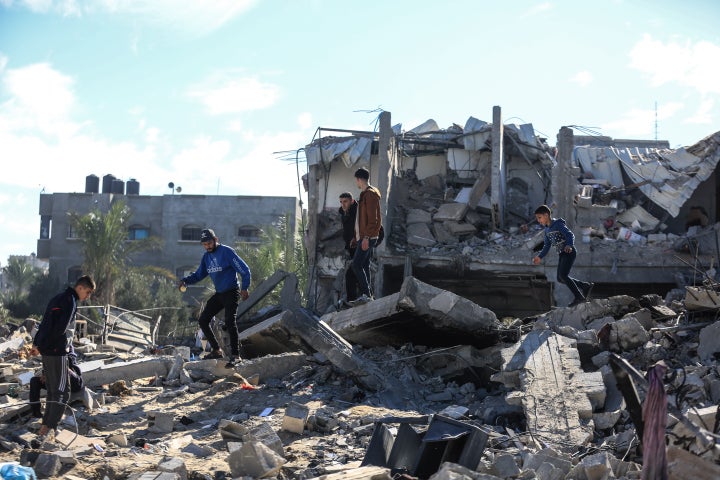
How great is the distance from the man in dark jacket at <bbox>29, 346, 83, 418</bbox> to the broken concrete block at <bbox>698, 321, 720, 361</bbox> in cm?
629

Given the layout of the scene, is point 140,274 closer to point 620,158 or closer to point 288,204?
point 288,204

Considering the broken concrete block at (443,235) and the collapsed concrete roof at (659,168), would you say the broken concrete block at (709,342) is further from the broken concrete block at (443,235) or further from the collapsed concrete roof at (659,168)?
the collapsed concrete roof at (659,168)

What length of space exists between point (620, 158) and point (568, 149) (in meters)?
2.87

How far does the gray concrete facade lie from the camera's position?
40062 millimetres

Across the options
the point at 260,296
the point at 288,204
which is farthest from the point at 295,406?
the point at 288,204

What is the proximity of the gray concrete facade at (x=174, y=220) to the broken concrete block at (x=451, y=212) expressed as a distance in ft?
66.1

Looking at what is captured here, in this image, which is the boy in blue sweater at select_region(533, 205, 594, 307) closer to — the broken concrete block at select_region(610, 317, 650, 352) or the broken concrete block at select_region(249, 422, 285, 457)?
the broken concrete block at select_region(610, 317, 650, 352)

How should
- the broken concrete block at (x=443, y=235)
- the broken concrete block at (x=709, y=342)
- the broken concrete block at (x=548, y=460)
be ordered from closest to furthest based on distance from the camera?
1. the broken concrete block at (x=548, y=460)
2. the broken concrete block at (x=709, y=342)
3. the broken concrete block at (x=443, y=235)

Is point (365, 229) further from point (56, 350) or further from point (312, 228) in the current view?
point (312, 228)

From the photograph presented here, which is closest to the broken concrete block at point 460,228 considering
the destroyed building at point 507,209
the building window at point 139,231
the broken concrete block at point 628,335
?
the destroyed building at point 507,209

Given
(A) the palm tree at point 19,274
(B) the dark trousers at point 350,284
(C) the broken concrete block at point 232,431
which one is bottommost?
(A) the palm tree at point 19,274

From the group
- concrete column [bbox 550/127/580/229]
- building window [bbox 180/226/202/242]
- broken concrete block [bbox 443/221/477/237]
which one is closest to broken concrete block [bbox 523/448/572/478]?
concrete column [bbox 550/127/580/229]

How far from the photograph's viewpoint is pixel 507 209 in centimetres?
2117

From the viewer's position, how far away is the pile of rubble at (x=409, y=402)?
5.62 meters
